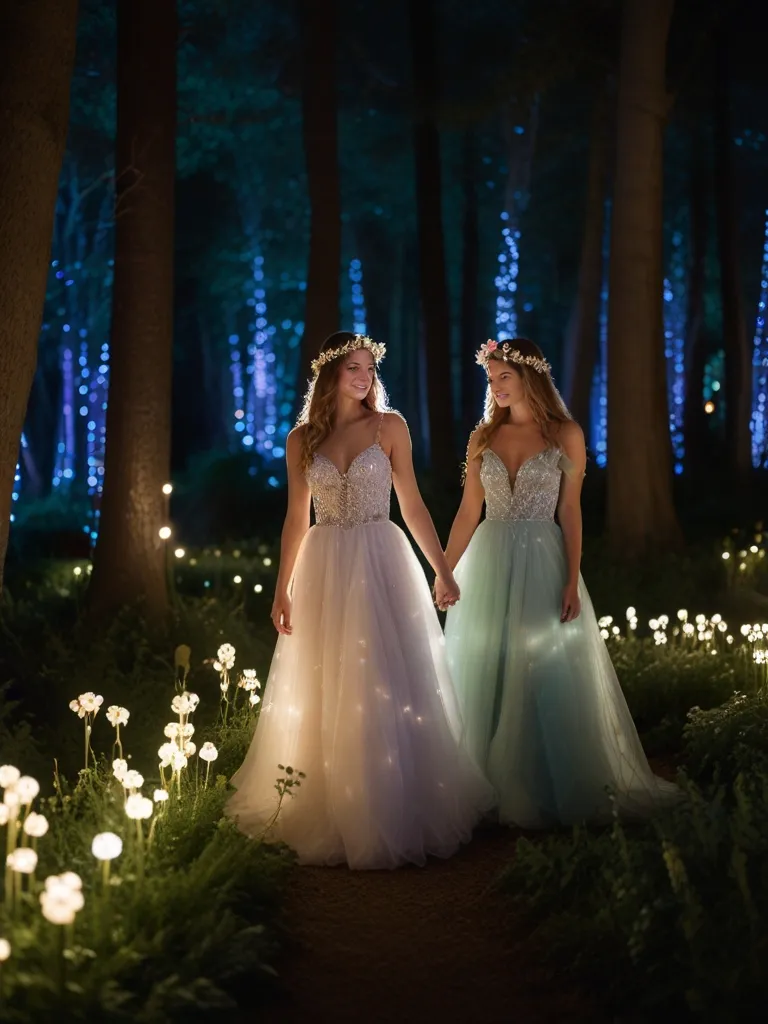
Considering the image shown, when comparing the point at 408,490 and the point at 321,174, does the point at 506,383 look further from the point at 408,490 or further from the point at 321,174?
the point at 321,174

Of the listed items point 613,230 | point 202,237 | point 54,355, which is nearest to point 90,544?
point 613,230

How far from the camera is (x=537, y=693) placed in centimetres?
639

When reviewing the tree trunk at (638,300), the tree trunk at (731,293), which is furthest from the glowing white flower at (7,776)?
the tree trunk at (731,293)

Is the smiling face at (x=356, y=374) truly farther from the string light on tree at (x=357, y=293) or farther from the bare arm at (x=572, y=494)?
the string light on tree at (x=357, y=293)

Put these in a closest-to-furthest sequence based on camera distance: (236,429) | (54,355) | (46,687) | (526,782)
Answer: (526,782) < (46,687) < (54,355) < (236,429)

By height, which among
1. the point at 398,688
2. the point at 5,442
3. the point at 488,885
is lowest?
the point at 488,885

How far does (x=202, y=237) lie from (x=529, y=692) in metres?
29.7

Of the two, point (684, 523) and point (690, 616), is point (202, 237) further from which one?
point (690, 616)

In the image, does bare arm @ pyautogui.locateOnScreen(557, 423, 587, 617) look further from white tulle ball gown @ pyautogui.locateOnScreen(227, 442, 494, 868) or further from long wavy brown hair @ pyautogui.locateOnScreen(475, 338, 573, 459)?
white tulle ball gown @ pyautogui.locateOnScreen(227, 442, 494, 868)

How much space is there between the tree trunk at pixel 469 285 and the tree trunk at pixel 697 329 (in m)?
4.67

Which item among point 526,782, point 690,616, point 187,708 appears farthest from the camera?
point 690,616

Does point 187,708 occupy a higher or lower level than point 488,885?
higher

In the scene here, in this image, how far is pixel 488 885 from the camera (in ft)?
17.2

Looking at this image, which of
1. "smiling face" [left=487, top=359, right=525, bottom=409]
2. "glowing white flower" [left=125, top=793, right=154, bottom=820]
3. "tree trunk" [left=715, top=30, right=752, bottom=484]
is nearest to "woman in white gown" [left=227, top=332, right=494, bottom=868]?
"smiling face" [left=487, top=359, right=525, bottom=409]
